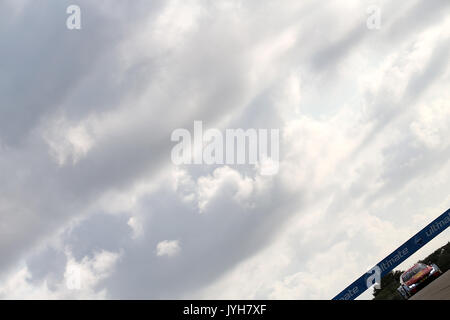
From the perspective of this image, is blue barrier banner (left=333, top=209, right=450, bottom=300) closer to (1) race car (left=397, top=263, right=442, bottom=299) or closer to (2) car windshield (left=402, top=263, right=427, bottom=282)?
(1) race car (left=397, top=263, right=442, bottom=299)

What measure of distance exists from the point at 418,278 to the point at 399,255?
141 inches

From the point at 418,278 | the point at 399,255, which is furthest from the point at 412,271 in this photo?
the point at 399,255

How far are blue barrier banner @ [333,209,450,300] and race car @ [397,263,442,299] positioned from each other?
3.24m

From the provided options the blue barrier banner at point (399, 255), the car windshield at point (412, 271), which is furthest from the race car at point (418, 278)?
the blue barrier banner at point (399, 255)

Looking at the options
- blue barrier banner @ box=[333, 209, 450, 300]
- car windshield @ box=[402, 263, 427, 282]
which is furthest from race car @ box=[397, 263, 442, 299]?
blue barrier banner @ box=[333, 209, 450, 300]

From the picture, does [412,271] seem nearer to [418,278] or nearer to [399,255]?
[418,278]

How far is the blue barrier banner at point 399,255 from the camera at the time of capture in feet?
67.0

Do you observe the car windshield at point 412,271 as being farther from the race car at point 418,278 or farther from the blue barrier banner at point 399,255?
the blue barrier banner at point 399,255

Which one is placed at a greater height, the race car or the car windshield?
the car windshield

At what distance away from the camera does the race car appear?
23.2 meters

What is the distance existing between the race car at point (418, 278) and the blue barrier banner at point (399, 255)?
3.24 m
